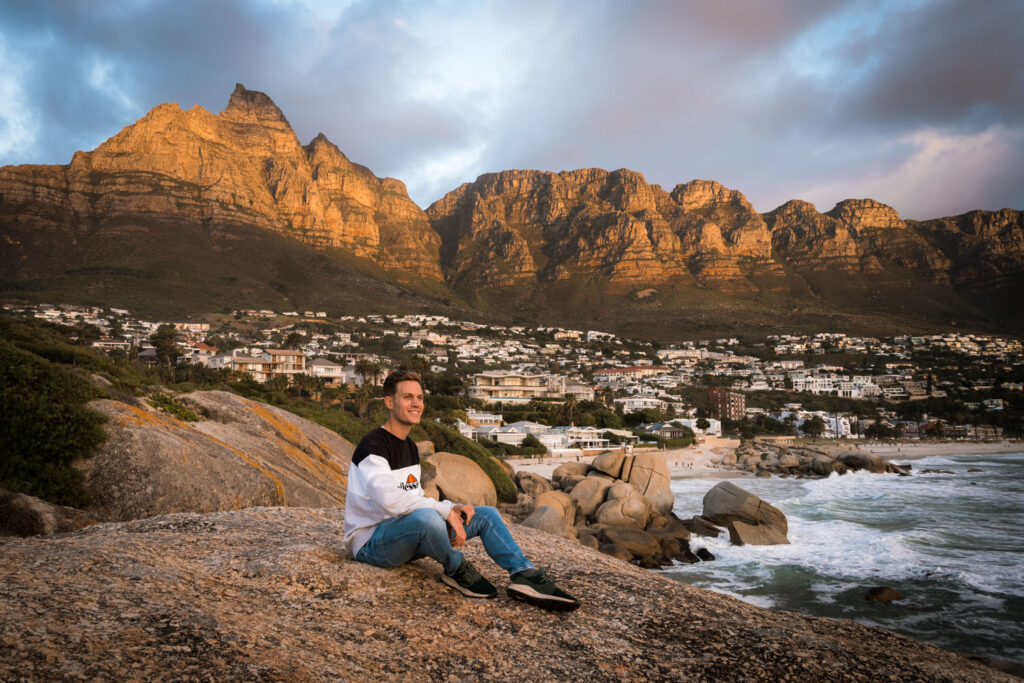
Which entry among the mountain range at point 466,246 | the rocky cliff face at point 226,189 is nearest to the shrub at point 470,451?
the mountain range at point 466,246

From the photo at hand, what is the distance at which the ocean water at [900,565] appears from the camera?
12.4 meters

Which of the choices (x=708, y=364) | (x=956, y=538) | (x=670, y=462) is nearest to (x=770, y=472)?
(x=670, y=462)

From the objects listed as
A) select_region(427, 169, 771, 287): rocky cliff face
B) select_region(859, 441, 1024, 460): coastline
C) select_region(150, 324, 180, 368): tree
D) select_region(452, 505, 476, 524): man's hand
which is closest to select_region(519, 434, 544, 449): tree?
select_region(150, 324, 180, 368): tree

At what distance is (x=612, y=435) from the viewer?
A: 175 ft

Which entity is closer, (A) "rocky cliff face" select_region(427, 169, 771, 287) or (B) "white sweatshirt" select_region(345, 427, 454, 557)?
(B) "white sweatshirt" select_region(345, 427, 454, 557)

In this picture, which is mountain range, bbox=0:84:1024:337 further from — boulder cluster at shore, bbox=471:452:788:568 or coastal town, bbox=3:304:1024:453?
boulder cluster at shore, bbox=471:452:788:568

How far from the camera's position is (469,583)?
4.43m

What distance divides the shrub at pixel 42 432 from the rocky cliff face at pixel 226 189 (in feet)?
413

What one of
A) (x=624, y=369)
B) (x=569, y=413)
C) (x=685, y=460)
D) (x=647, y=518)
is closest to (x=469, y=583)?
(x=647, y=518)

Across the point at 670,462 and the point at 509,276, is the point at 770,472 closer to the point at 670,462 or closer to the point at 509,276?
the point at 670,462

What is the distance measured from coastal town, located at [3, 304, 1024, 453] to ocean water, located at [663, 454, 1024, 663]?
2487 centimetres

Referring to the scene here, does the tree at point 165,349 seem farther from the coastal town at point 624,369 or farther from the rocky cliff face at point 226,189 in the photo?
the rocky cliff face at point 226,189

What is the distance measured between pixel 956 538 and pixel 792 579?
30.2 feet

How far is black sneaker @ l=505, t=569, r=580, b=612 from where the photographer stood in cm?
438
